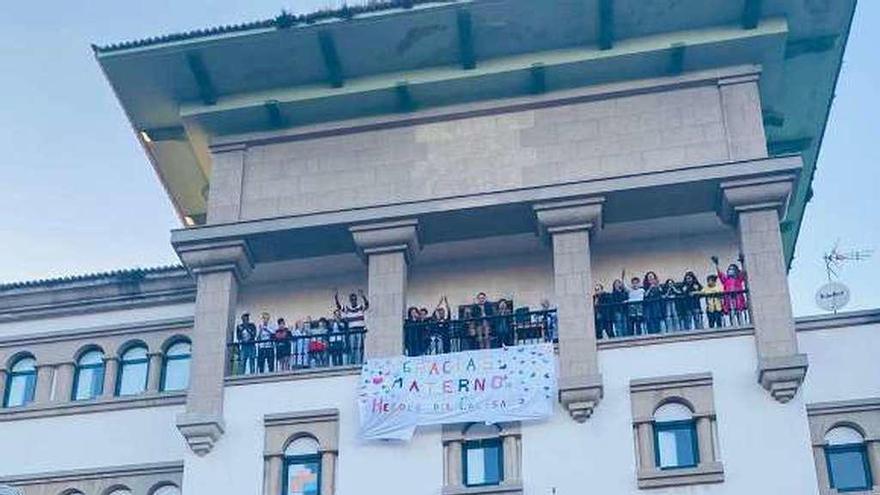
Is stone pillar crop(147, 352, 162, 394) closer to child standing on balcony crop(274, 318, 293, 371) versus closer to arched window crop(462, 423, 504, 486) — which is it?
child standing on balcony crop(274, 318, 293, 371)

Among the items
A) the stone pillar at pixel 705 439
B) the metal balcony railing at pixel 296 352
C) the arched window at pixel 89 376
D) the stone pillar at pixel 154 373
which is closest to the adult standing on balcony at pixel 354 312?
the metal balcony railing at pixel 296 352

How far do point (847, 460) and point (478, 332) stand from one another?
8261 mm

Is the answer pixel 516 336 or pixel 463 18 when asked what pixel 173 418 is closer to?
pixel 516 336

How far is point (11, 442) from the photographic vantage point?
3522 centimetres

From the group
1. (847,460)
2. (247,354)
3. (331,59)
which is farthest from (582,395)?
(331,59)

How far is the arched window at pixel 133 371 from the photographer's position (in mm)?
35812

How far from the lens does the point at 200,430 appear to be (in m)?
31.9

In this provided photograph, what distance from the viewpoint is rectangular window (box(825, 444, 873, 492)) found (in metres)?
30.2

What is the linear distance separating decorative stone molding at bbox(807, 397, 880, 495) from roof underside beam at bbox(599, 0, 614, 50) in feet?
31.5

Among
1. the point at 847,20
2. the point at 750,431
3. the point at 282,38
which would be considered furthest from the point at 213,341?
the point at 847,20

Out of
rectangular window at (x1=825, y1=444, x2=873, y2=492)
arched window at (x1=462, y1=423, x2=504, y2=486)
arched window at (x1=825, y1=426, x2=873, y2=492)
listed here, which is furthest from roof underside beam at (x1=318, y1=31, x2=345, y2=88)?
rectangular window at (x1=825, y1=444, x2=873, y2=492)

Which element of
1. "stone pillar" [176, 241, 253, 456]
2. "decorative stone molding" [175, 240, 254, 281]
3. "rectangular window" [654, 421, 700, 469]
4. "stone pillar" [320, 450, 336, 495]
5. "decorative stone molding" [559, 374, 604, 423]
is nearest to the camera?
"rectangular window" [654, 421, 700, 469]

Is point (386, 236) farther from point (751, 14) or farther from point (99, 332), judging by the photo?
point (751, 14)

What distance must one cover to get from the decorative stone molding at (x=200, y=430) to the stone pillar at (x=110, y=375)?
13.4 ft
